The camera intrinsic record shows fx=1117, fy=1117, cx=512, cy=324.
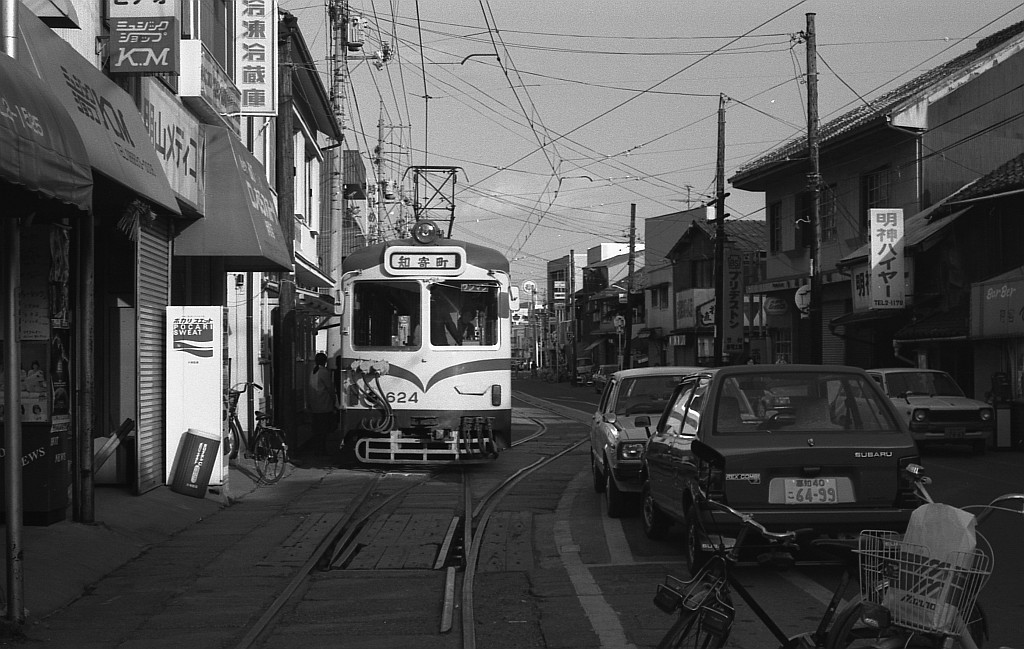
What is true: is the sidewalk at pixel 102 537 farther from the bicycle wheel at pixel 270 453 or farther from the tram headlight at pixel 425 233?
the tram headlight at pixel 425 233

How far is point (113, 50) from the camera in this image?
36.4 feet

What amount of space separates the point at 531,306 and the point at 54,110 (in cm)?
10188

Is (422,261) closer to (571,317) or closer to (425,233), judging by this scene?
(425,233)

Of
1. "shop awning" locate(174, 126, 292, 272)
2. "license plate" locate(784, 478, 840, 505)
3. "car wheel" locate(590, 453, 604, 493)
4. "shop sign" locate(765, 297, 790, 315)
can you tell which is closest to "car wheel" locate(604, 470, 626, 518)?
"car wheel" locate(590, 453, 604, 493)

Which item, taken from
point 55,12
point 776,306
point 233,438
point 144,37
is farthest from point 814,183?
point 55,12

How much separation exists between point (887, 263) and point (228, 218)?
17.2 m

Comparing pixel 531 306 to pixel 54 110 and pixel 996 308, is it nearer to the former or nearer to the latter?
pixel 996 308

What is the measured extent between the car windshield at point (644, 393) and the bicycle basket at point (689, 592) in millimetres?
9273

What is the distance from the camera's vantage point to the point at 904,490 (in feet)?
25.5

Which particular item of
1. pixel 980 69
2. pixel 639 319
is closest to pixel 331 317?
pixel 980 69

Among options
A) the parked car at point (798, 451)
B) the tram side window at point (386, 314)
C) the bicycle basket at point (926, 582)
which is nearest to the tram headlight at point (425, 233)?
the tram side window at point (386, 314)

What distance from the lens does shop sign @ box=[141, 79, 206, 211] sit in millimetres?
12094

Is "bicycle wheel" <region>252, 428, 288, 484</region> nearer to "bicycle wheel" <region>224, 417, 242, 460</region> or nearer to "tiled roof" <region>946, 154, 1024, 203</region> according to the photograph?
"bicycle wheel" <region>224, 417, 242, 460</region>

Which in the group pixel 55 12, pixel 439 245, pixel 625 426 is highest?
pixel 55 12
